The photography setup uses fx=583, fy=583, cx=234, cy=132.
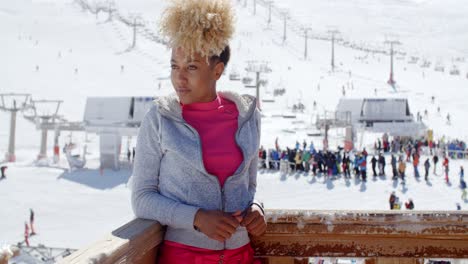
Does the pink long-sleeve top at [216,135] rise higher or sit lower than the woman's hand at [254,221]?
higher

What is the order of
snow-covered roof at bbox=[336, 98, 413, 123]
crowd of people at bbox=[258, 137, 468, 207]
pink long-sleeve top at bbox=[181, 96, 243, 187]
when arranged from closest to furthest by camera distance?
pink long-sleeve top at bbox=[181, 96, 243, 187] → crowd of people at bbox=[258, 137, 468, 207] → snow-covered roof at bbox=[336, 98, 413, 123]

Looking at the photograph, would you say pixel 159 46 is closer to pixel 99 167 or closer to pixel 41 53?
pixel 41 53

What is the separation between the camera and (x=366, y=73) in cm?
5881

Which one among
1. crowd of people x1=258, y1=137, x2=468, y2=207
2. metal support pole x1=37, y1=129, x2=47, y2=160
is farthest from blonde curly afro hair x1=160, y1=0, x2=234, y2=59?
metal support pole x1=37, y1=129, x2=47, y2=160

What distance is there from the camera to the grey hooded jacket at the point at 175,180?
2166mm

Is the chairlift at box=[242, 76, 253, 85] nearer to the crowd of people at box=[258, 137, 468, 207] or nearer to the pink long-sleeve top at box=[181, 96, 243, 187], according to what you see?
the crowd of people at box=[258, 137, 468, 207]

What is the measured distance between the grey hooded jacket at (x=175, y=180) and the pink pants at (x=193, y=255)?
21 mm

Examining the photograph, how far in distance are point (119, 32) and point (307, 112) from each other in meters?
31.7

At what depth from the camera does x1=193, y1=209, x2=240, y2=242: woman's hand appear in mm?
2131

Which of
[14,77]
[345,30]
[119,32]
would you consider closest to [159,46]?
[119,32]

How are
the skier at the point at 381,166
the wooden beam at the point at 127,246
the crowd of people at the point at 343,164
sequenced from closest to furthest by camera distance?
the wooden beam at the point at 127,246 < the crowd of people at the point at 343,164 < the skier at the point at 381,166

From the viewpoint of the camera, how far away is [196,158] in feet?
7.10

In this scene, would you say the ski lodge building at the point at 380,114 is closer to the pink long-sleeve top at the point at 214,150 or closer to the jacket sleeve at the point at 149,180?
the pink long-sleeve top at the point at 214,150

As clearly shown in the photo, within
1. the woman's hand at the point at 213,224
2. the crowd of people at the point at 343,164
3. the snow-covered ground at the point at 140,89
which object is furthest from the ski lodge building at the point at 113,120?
the woman's hand at the point at 213,224
